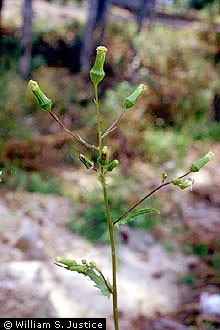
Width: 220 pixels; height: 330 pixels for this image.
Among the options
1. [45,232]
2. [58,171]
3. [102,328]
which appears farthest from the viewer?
[58,171]

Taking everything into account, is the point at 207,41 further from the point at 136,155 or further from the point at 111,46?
the point at 136,155

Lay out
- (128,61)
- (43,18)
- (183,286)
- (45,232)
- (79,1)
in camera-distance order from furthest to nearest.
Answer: (79,1) → (43,18) → (128,61) → (45,232) → (183,286)

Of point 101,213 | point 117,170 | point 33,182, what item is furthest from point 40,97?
point 117,170

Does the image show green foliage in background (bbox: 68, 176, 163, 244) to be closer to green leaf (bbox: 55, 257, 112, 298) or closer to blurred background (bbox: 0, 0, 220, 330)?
blurred background (bbox: 0, 0, 220, 330)

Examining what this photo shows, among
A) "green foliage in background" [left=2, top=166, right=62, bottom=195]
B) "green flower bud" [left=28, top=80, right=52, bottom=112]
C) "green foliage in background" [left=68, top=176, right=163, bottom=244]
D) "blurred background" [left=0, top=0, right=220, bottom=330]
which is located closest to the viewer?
"green flower bud" [left=28, top=80, right=52, bottom=112]

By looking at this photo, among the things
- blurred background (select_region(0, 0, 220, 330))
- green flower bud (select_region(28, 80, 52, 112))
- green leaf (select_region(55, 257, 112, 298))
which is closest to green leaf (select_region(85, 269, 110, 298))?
green leaf (select_region(55, 257, 112, 298))

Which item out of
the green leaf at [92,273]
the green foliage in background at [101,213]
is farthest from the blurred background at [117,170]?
the green leaf at [92,273]

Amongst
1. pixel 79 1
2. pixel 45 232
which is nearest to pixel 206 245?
pixel 45 232

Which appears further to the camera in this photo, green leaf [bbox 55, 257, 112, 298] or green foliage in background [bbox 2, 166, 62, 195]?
green foliage in background [bbox 2, 166, 62, 195]
